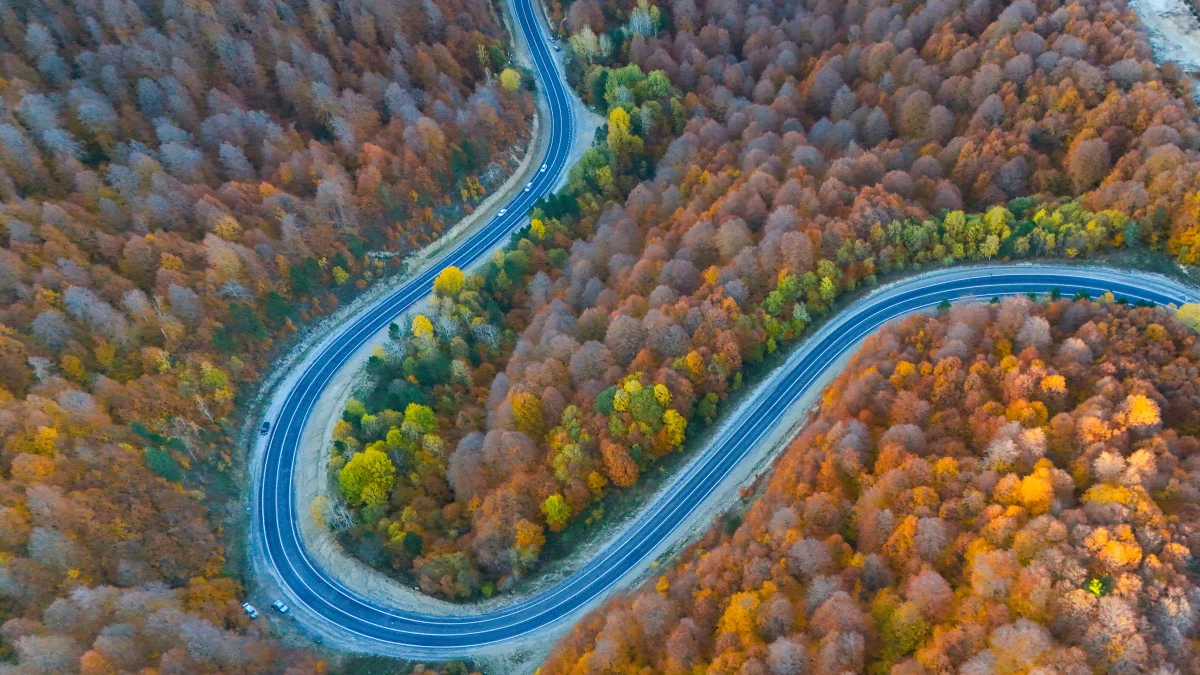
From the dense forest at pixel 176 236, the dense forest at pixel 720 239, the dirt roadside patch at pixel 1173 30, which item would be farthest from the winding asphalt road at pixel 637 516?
the dirt roadside patch at pixel 1173 30

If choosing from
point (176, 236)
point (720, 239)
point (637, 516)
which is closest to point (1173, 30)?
point (720, 239)

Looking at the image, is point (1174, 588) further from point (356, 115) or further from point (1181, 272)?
point (356, 115)

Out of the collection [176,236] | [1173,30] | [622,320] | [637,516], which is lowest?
[176,236]

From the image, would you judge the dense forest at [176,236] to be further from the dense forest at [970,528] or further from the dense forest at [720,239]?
the dense forest at [970,528]

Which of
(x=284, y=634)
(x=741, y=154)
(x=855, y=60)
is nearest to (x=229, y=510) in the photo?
(x=284, y=634)

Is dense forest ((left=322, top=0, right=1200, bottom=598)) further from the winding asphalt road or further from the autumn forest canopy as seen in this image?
the winding asphalt road

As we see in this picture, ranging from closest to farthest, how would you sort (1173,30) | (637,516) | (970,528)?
1. (970,528)
2. (637,516)
3. (1173,30)

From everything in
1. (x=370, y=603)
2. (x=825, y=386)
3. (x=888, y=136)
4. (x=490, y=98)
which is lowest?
(x=370, y=603)

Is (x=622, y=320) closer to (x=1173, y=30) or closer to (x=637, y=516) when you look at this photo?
(x=637, y=516)
